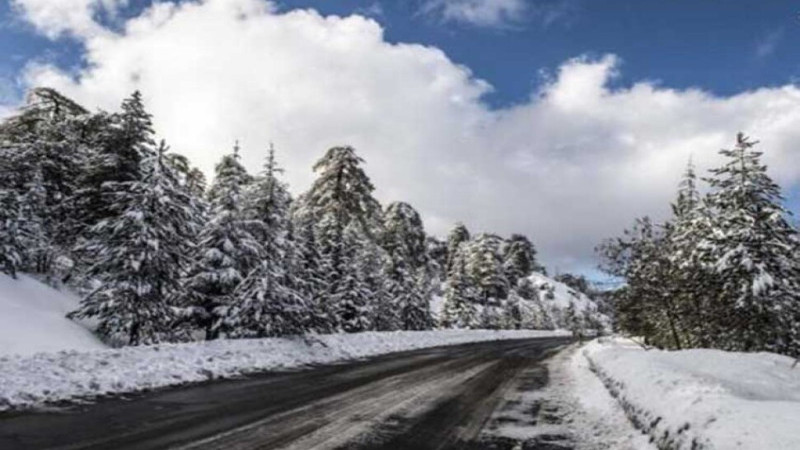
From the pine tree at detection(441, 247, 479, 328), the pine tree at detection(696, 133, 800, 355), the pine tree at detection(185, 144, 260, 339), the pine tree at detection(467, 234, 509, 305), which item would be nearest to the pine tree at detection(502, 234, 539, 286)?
the pine tree at detection(467, 234, 509, 305)

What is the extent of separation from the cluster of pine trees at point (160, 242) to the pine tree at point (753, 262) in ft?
47.9

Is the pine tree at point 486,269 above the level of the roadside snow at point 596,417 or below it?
above

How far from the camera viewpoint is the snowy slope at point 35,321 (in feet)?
65.7

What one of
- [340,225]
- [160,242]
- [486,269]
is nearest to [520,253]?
[486,269]

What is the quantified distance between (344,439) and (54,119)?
125 feet

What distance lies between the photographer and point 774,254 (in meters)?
23.3

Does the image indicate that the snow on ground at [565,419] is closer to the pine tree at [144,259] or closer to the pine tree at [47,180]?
the pine tree at [144,259]

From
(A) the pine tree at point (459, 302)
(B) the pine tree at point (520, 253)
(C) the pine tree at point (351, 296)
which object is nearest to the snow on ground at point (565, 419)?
(C) the pine tree at point (351, 296)

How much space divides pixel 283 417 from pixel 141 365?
508 centimetres

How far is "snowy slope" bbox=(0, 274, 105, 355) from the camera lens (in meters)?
20.0

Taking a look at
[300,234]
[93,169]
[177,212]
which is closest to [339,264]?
[300,234]

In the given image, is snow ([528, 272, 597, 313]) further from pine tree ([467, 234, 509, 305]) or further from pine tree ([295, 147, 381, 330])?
pine tree ([295, 147, 381, 330])

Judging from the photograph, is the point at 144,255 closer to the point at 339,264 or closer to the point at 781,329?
the point at 339,264

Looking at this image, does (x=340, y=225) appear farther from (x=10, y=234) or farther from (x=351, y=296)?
(x=10, y=234)
